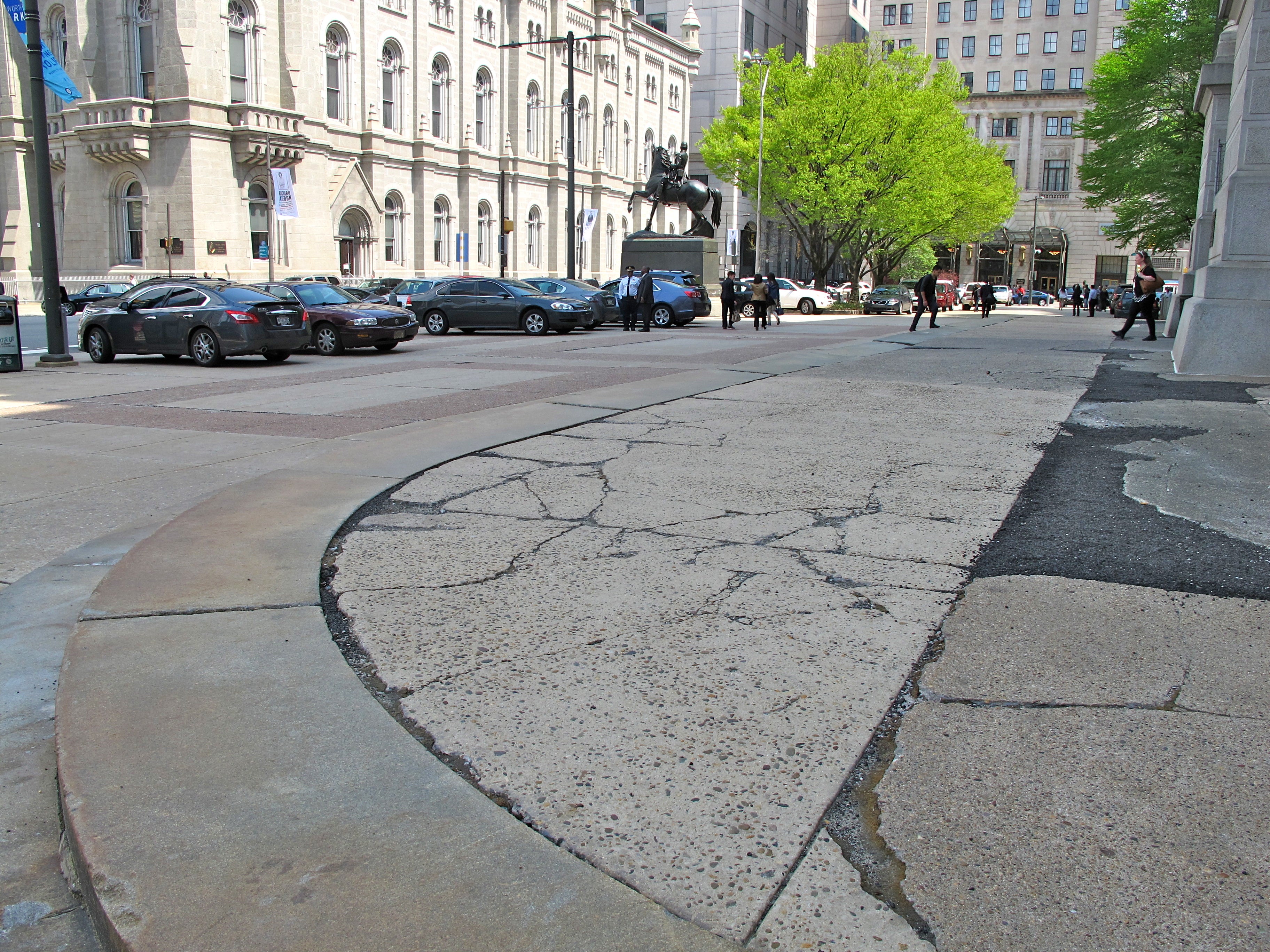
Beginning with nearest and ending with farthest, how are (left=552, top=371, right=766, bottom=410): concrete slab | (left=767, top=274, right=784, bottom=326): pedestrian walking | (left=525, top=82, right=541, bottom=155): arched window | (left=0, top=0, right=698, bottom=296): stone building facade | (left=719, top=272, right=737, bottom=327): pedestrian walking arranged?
1. (left=552, top=371, right=766, bottom=410): concrete slab
2. (left=719, top=272, right=737, bottom=327): pedestrian walking
3. (left=767, top=274, right=784, bottom=326): pedestrian walking
4. (left=0, top=0, right=698, bottom=296): stone building facade
5. (left=525, top=82, right=541, bottom=155): arched window

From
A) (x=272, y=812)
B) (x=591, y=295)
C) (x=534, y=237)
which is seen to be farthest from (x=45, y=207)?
(x=534, y=237)

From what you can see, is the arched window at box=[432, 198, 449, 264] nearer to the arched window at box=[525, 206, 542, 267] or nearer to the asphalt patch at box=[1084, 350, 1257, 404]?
the arched window at box=[525, 206, 542, 267]

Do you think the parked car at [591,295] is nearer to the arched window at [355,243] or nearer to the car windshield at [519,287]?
the car windshield at [519,287]

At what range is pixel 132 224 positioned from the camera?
1727 inches

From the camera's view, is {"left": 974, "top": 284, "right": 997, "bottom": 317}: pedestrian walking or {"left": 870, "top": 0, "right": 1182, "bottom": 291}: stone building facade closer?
{"left": 974, "top": 284, "right": 997, "bottom": 317}: pedestrian walking

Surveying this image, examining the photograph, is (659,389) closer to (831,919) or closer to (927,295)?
(831,919)

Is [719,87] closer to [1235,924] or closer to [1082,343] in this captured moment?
[1082,343]

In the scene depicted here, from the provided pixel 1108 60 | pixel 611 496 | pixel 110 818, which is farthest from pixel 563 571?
pixel 1108 60

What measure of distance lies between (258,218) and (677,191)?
1757 cm

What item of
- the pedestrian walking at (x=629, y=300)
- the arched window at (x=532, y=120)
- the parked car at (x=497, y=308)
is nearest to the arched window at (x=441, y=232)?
the arched window at (x=532, y=120)

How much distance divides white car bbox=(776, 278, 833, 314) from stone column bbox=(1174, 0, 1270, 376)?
32.4 meters

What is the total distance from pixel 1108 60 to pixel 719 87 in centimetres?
4200

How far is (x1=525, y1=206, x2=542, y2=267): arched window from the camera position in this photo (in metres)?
60.6

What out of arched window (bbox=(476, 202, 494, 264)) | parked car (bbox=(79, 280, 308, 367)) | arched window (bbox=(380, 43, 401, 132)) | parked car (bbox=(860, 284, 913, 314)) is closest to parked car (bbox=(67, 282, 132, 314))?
arched window (bbox=(380, 43, 401, 132))
